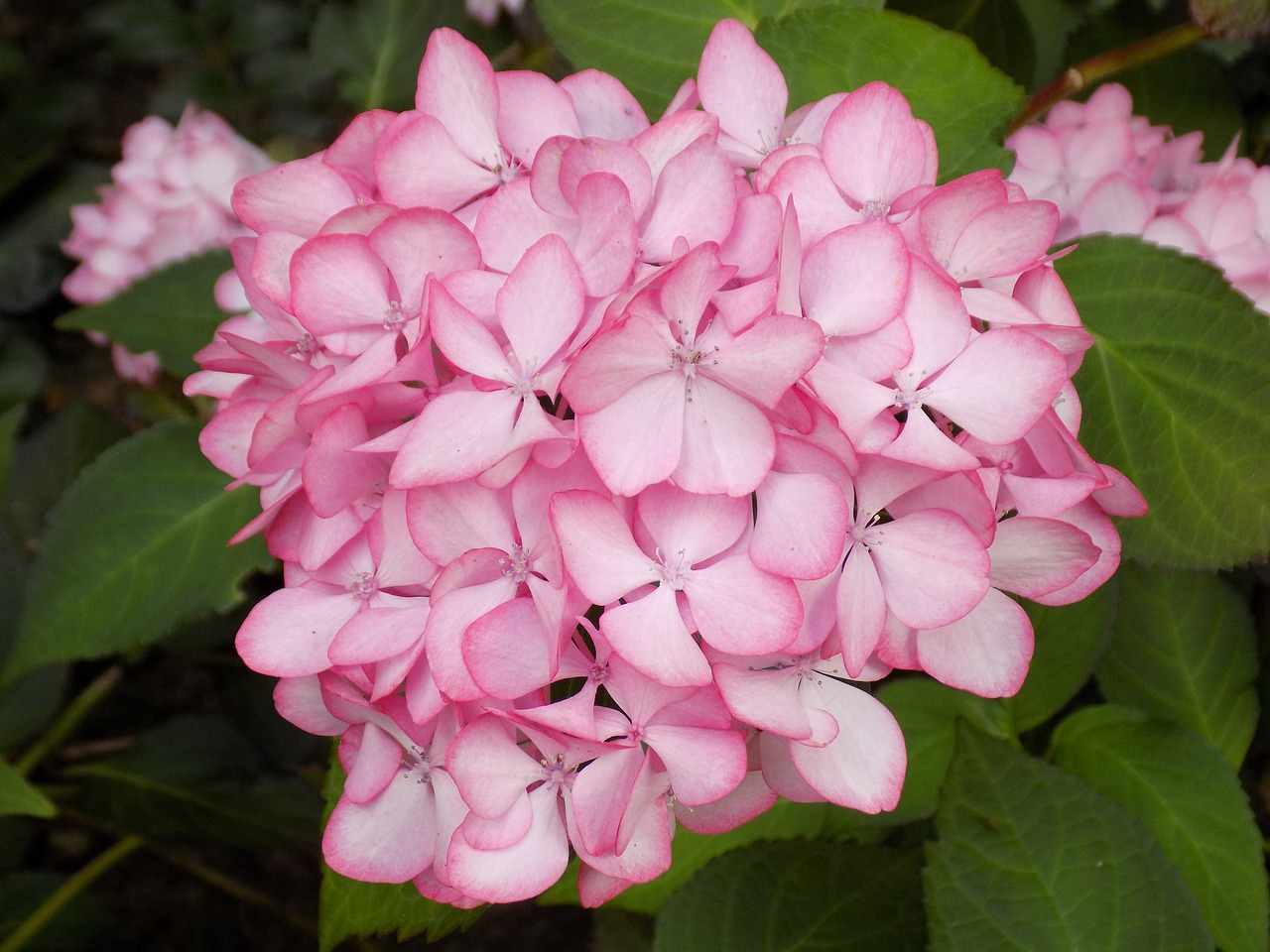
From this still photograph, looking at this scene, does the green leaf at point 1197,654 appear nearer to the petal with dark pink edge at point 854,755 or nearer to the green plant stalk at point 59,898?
the petal with dark pink edge at point 854,755

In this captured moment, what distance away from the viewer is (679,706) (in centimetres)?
43

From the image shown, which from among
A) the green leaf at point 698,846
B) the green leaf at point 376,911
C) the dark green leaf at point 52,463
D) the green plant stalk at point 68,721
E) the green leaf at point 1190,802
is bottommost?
the green plant stalk at point 68,721

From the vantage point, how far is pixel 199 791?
109 centimetres

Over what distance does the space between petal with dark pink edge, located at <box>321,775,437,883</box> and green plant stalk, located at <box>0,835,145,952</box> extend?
809mm

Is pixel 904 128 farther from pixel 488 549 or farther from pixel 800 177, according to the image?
pixel 488 549

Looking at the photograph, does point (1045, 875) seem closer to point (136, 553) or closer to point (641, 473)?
point (641, 473)

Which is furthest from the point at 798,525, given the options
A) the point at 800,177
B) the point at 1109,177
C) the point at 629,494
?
the point at 1109,177

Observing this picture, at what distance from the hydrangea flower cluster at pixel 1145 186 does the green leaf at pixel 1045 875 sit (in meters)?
0.36

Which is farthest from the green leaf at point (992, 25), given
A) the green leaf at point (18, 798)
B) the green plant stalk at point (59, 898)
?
the green plant stalk at point (59, 898)

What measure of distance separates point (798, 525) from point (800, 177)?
17 centimetres

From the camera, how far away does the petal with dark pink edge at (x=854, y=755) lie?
1.48 feet

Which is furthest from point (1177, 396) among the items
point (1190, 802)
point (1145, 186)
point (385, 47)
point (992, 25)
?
point (385, 47)

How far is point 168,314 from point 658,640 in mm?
682

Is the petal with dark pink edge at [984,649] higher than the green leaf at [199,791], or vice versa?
the petal with dark pink edge at [984,649]
